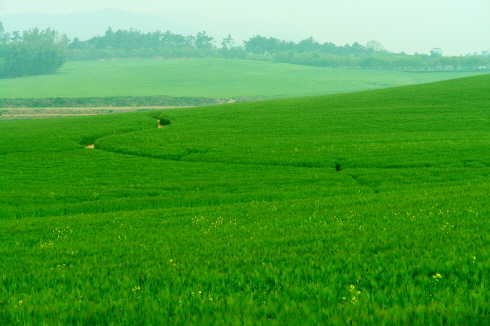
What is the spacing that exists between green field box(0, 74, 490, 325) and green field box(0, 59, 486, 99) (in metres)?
102

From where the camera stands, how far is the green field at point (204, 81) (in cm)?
13650

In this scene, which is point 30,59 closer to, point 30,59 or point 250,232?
point 30,59

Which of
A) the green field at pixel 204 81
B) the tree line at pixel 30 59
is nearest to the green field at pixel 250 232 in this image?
the green field at pixel 204 81

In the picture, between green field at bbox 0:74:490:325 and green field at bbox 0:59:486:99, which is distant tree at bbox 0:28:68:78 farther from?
green field at bbox 0:74:490:325

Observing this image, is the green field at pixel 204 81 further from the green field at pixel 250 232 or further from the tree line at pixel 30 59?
the green field at pixel 250 232

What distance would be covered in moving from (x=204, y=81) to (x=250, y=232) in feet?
511

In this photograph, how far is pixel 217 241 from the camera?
489 inches

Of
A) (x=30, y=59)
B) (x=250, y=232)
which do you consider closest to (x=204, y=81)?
(x=30, y=59)

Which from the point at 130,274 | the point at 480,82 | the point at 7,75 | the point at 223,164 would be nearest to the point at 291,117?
the point at 223,164

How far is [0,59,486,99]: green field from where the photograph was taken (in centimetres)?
13650

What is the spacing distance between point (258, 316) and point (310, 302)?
1.07m

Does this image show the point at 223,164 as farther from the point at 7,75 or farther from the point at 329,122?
the point at 7,75

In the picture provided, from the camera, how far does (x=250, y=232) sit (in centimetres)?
1338

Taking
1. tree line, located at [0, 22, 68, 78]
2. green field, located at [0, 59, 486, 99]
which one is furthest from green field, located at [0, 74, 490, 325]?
tree line, located at [0, 22, 68, 78]
